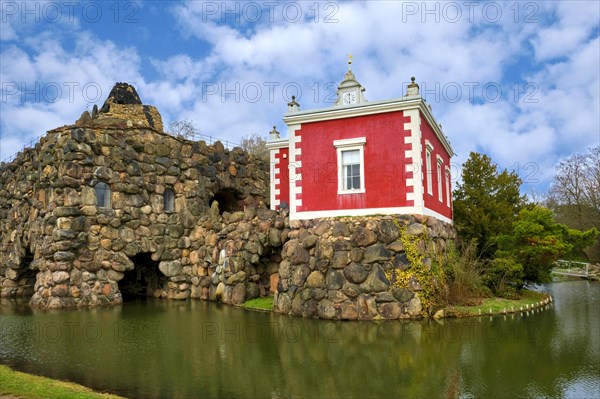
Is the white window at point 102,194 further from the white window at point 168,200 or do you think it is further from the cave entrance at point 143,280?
the cave entrance at point 143,280

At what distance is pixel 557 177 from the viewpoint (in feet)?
130

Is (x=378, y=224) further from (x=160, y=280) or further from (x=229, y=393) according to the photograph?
(x=160, y=280)

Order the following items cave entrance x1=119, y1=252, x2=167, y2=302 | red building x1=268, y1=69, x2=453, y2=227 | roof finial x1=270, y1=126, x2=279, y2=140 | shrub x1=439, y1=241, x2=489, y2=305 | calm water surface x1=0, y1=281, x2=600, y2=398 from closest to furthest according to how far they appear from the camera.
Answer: calm water surface x1=0, y1=281, x2=600, y2=398
shrub x1=439, y1=241, x2=489, y2=305
red building x1=268, y1=69, x2=453, y2=227
cave entrance x1=119, y1=252, x2=167, y2=302
roof finial x1=270, y1=126, x2=279, y2=140

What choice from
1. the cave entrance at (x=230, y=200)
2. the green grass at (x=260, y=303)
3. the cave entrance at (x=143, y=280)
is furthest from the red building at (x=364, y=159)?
the cave entrance at (x=230, y=200)

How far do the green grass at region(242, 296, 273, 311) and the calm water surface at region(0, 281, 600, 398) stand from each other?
121 centimetres

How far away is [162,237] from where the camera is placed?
17922mm

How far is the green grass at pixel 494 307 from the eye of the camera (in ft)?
38.6

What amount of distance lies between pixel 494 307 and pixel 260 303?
22.8 feet

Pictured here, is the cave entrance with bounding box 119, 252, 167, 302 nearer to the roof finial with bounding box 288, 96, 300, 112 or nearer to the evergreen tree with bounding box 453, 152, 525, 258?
the roof finial with bounding box 288, 96, 300, 112

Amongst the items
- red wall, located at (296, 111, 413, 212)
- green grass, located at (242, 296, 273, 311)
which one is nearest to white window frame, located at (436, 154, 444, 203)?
red wall, located at (296, 111, 413, 212)

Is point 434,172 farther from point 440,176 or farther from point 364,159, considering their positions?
point 364,159

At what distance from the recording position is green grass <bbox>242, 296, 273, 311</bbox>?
14152 millimetres

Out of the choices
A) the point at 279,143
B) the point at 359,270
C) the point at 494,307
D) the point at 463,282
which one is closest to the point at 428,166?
the point at 463,282

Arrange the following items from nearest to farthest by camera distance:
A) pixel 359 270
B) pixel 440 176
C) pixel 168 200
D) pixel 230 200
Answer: pixel 359 270
pixel 440 176
pixel 168 200
pixel 230 200
